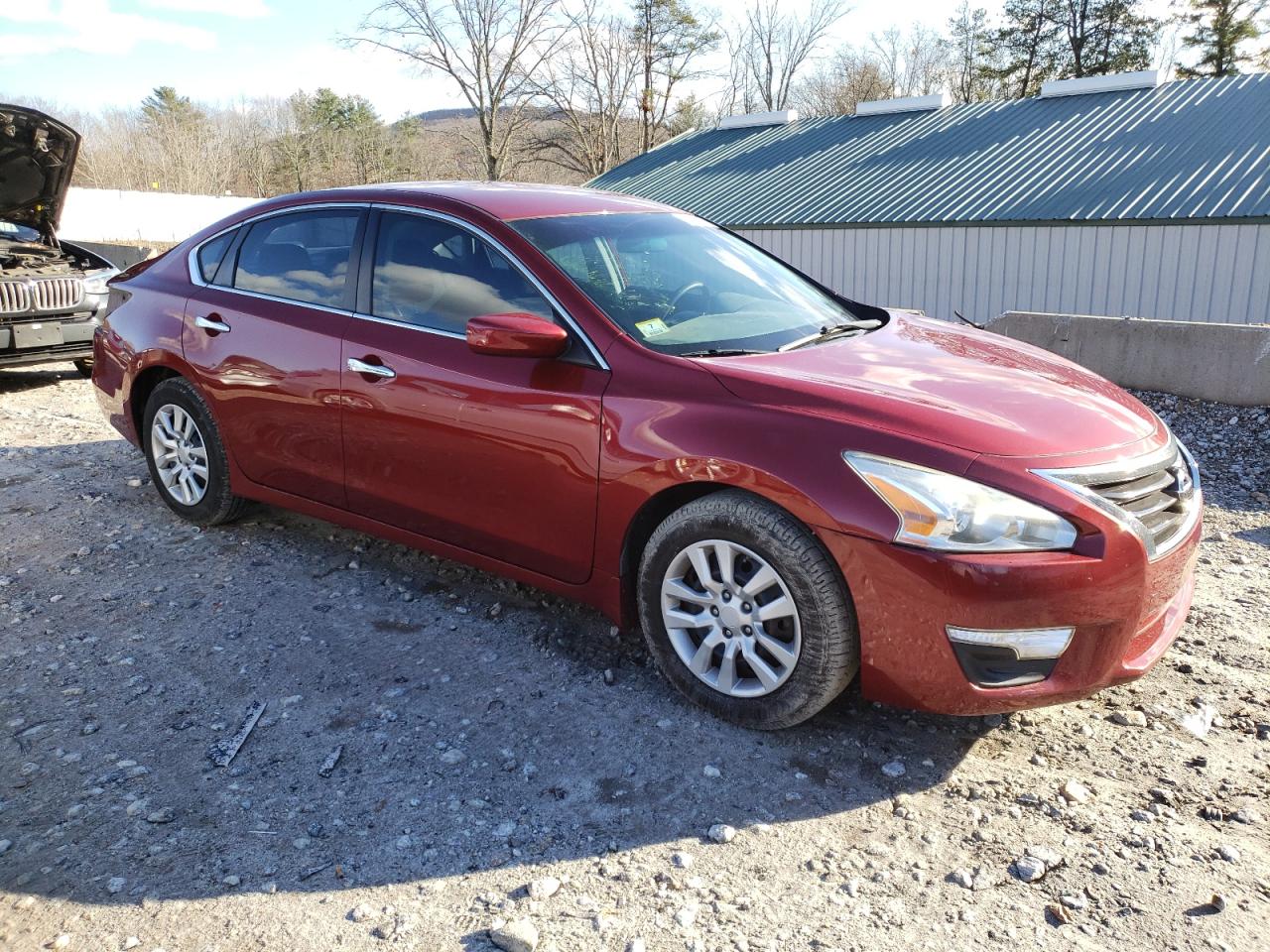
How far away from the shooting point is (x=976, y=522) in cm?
263

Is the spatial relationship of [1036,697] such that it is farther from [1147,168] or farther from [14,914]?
[1147,168]

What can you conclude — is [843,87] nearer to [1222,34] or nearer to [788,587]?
[1222,34]

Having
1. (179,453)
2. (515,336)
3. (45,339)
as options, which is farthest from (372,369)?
(45,339)

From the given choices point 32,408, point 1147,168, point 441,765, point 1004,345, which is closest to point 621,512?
point 441,765

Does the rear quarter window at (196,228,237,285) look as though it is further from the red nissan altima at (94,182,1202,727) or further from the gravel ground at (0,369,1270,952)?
the gravel ground at (0,369,1270,952)

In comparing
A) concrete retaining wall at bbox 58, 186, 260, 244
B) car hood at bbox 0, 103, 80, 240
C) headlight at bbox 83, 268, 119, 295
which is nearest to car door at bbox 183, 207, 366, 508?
headlight at bbox 83, 268, 119, 295

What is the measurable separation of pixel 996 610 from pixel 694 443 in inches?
39.3

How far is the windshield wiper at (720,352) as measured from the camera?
10.8 ft

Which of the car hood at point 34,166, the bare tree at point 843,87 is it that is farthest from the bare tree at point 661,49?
the car hood at point 34,166

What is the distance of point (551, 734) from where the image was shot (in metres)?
3.16

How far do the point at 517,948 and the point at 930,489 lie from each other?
1.56 metres

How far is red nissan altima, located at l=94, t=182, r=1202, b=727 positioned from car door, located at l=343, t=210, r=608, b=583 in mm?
11

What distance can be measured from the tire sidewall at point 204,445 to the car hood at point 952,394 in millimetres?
2692

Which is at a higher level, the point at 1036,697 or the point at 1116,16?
the point at 1116,16
